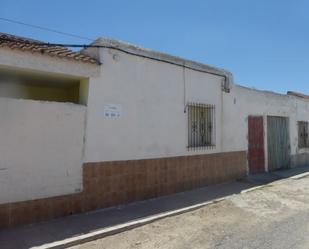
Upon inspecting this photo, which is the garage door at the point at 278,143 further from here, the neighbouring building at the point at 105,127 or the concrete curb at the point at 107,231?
the concrete curb at the point at 107,231

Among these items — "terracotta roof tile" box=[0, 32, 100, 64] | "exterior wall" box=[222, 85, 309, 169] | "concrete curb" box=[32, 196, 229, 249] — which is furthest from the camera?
"exterior wall" box=[222, 85, 309, 169]

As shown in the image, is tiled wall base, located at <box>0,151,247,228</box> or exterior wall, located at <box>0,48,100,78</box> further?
tiled wall base, located at <box>0,151,247,228</box>

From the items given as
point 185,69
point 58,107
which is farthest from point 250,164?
point 58,107

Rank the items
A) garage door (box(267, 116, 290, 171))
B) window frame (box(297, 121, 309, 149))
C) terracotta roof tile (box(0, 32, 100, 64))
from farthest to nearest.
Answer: window frame (box(297, 121, 309, 149)) → garage door (box(267, 116, 290, 171)) → terracotta roof tile (box(0, 32, 100, 64))

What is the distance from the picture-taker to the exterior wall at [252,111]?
9933 mm

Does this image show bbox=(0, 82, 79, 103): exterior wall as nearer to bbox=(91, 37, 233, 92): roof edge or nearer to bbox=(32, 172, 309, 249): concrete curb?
bbox=(91, 37, 233, 92): roof edge

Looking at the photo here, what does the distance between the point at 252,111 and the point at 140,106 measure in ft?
18.8

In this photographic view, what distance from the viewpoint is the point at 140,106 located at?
282 inches

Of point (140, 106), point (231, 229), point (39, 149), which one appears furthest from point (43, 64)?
point (231, 229)

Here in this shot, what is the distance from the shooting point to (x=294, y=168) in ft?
42.9

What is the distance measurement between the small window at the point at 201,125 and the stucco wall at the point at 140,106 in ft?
0.74

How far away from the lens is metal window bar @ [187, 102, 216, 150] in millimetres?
8578

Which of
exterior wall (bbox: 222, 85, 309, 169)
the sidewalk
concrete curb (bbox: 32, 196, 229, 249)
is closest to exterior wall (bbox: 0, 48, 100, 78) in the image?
the sidewalk

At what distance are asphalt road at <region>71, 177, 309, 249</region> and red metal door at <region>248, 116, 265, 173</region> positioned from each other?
355 centimetres
